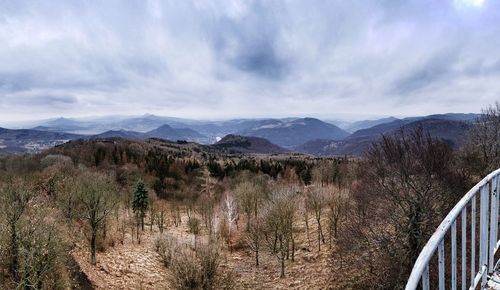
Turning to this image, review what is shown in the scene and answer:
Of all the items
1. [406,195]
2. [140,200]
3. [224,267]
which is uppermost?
[406,195]

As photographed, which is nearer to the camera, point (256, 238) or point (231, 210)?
point (256, 238)

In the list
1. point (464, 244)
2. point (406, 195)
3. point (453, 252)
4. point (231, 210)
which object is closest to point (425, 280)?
point (453, 252)

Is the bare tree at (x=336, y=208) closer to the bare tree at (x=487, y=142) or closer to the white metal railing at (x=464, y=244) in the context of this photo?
the bare tree at (x=487, y=142)

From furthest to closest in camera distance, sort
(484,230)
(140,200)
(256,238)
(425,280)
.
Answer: (140,200), (256,238), (484,230), (425,280)

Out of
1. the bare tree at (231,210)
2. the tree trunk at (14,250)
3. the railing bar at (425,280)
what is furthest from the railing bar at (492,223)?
the bare tree at (231,210)

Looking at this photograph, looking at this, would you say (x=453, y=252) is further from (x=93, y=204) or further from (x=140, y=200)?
(x=140, y=200)

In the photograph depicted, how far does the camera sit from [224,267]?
37500 mm

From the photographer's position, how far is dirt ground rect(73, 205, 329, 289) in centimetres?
3209

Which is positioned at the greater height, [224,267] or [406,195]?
[406,195]

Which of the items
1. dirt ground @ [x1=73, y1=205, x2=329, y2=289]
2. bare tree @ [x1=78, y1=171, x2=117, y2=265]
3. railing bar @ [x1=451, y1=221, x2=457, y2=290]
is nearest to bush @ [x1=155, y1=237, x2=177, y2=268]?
dirt ground @ [x1=73, y1=205, x2=329, y2=289]

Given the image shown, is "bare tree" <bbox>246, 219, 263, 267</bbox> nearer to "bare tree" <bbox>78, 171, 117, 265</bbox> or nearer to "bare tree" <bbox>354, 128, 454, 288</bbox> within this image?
"bare tree" <bbox>78, 171, 117, 265</bbox>

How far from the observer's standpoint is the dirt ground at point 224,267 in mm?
32094

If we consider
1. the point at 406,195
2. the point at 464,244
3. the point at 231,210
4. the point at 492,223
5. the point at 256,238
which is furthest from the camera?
the point at 231,210

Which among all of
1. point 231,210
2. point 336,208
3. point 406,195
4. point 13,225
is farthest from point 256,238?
point 13,225
